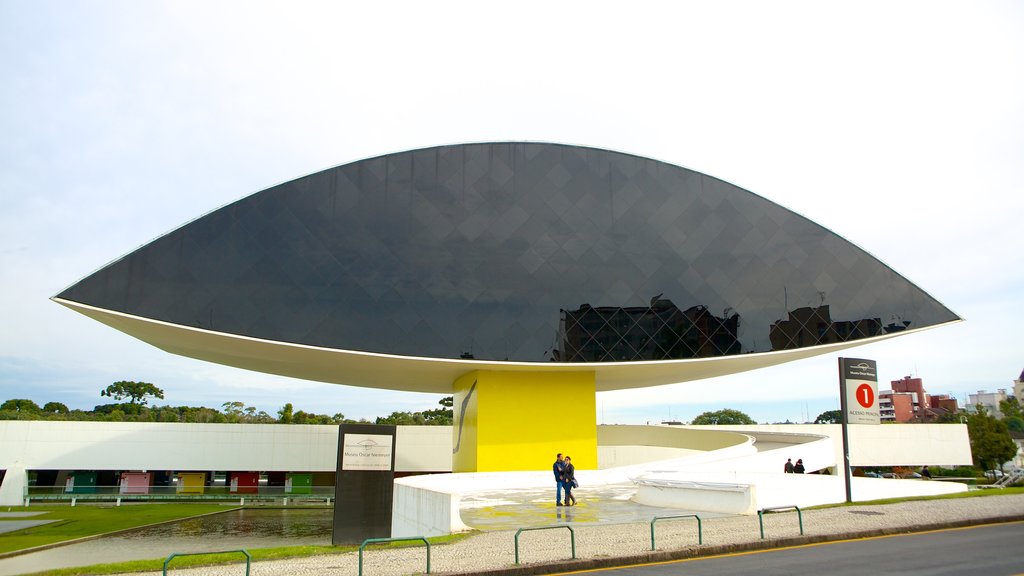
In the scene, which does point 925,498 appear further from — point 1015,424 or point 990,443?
point 1015,424

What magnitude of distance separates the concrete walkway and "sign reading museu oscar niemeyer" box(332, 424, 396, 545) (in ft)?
15.5

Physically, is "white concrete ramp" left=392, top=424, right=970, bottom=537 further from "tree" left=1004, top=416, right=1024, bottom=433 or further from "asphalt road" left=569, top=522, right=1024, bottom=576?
"tree" left=1004, top=416, right=1024, bottom=433

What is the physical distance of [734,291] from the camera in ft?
92.2

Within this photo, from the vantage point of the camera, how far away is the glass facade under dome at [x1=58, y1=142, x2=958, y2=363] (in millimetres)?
24766

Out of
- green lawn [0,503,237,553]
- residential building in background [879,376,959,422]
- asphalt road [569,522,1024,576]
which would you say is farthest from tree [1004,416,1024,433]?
asphalt road [569,522,1024,576]

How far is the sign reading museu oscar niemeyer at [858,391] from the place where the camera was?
16453 millimetres

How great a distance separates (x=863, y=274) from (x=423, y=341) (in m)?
18.7

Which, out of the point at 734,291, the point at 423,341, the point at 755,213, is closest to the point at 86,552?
the point at 423,341

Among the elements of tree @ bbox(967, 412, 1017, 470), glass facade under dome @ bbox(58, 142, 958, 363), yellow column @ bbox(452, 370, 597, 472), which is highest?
glass facade under dome @ bbox(58, 142, 958, 363)

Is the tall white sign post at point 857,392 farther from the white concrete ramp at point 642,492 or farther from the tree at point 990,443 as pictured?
the tree at point 990,443

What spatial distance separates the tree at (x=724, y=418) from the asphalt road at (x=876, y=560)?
105 metres

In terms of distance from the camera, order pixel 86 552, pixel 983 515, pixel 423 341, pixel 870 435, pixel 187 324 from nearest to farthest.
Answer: pixel 983 515 < pixel 86 552 < pixel 187 324 < pixel 423 341 < pixel 870 435

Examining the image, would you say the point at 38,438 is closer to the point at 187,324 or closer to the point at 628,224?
the point at 187,324

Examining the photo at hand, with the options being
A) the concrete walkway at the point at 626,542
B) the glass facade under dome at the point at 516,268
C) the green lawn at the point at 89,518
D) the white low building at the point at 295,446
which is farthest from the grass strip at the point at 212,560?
the white low building at the point at 295,446
